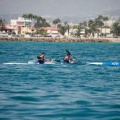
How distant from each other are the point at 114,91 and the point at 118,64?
17797mm

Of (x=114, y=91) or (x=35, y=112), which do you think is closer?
(x=35, y=112)

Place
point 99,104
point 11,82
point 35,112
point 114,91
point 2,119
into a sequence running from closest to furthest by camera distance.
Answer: point 2,119
point 35,112
point 99,104
point 114,91
point 11,82

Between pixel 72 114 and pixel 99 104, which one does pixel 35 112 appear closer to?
pixel 72 114

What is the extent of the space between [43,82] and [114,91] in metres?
5.00

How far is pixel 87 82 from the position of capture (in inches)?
858

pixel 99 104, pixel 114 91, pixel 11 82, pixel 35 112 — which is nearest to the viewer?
pixel 35 112

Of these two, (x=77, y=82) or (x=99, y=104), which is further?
(x=77, y=82)

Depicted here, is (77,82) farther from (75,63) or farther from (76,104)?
(75,63)

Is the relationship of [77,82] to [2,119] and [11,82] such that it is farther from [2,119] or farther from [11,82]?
[2,119]

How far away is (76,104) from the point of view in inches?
585

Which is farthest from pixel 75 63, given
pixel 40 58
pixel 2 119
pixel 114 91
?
pixel 2 119

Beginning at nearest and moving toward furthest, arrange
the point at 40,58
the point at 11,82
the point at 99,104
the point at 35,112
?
the point at 35,112 → the point at 99,104 → the point at 11,82 → the point at 40,58

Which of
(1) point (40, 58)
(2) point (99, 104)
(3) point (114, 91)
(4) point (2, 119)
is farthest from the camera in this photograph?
(1) point (40, 58)

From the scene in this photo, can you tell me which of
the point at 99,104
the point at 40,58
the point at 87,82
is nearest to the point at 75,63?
the point at 40,58
